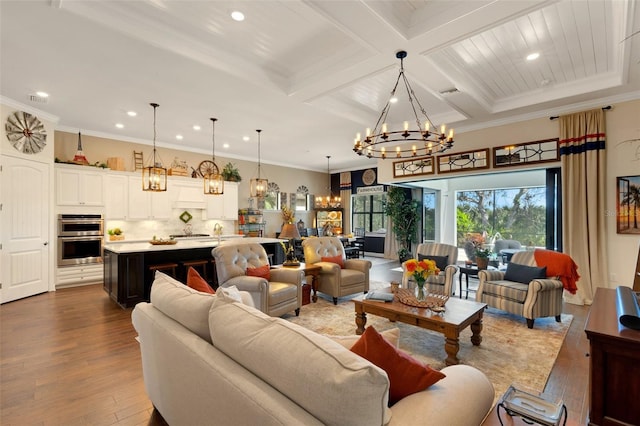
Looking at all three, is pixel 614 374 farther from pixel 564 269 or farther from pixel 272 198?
pixel 272 198

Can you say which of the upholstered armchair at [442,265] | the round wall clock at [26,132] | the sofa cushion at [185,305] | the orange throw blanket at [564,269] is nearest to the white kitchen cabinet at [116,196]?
the round wall clock at [26,132]

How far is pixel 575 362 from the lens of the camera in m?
2.98

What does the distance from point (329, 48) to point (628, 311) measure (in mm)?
3468

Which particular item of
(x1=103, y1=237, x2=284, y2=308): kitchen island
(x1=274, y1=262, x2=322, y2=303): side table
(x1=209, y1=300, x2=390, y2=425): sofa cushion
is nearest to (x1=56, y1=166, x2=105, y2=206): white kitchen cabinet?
(x1=103, y1=237, x2=284, y2=308): kitchen island

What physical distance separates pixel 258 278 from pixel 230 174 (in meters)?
5.23

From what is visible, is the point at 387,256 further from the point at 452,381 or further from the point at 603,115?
the point at 452,381

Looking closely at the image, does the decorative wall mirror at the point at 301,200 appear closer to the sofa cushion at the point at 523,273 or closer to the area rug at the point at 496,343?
the area rug at the point at 496,343

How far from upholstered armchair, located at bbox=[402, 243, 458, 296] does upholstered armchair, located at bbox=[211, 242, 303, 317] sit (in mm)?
1602

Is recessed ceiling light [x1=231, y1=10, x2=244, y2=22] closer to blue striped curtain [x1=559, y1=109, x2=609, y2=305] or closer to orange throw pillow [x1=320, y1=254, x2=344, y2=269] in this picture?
orange throw pillow [x1=320, y1=254, x2=344, y2=269]

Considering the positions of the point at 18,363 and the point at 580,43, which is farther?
the point at 580,43

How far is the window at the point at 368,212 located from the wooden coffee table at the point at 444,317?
716 centimetres

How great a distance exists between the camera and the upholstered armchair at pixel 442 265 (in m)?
4.60

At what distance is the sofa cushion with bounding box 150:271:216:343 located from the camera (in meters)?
1.63

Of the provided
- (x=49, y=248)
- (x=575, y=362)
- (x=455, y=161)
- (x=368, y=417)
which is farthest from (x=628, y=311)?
(x=49, y=248)
